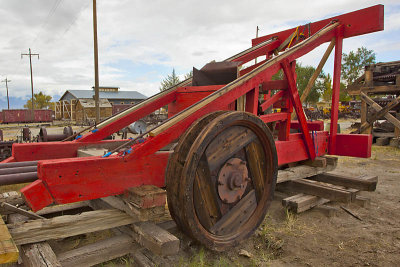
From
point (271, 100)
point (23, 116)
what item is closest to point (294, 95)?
point (271, 100)

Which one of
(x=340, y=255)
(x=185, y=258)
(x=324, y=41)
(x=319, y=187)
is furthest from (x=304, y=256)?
A: (x=324, y=41)

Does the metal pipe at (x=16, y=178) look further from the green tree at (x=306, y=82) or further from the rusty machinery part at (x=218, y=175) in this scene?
the green tree at (x=306, y=82)

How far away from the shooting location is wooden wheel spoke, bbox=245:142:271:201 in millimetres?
2766

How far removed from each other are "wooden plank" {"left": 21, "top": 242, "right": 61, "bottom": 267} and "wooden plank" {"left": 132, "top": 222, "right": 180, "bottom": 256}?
594mm

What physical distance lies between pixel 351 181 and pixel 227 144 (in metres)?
2.83

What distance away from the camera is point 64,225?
2.22 m

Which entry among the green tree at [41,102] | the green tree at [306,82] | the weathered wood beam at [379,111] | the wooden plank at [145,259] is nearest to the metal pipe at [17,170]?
the wooden plank at [145,259]

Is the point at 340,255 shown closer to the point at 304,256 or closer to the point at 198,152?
the point at 304,256

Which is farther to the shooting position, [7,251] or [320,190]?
[320,190]

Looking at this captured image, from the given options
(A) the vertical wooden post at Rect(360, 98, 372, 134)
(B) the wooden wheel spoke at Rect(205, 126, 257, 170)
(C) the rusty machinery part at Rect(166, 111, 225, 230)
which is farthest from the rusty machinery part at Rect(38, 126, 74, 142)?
(A) the vertical wooden post at Rect(360, 98, 372, 134)

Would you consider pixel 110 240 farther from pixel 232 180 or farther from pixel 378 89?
pixel 378 89

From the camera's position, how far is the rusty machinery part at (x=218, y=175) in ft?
7.26

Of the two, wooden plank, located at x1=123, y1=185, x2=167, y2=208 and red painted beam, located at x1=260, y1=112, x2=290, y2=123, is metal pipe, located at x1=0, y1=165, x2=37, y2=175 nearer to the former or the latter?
wooden plank, located at x1=123, y1=185, x2=167, y2=208

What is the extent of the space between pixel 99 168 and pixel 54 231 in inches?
22.2
